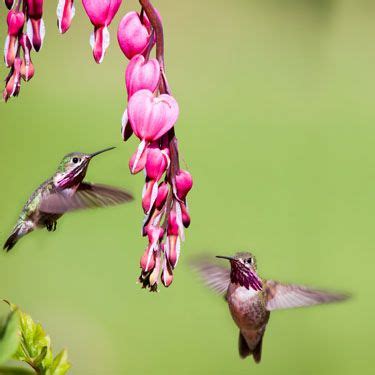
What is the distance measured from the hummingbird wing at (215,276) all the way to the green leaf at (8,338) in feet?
3.46

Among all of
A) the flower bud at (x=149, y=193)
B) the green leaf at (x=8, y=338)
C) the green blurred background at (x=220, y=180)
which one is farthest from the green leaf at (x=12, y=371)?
the green blurred background at (x=220, y=180)

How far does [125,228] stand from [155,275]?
15.1ft

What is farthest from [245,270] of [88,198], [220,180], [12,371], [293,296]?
[220,180]

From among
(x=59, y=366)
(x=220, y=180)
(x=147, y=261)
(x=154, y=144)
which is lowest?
(x=59, y=366)

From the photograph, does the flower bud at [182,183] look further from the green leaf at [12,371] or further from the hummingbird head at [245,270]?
the hummingbird head at [245,270]

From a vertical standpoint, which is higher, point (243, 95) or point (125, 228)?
point (243, 95)

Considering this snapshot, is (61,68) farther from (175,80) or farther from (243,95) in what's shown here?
(243,95)

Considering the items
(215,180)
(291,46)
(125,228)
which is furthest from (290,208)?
(291,46)

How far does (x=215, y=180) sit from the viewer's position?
581 centimetres

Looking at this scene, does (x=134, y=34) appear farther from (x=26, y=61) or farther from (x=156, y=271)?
(x=156, y=271)

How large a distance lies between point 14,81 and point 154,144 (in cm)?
14

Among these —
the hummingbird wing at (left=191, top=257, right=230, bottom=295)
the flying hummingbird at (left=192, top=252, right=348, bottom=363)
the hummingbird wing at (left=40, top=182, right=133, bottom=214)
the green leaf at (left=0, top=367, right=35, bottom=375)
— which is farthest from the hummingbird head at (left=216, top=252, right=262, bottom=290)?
the green leaf at (left=0, top=367, right=35, bottom=375)

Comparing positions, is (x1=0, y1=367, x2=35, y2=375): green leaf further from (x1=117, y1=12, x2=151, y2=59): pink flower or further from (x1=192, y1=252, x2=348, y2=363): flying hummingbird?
(x1=192, y1=252, x2=348, y2=363): flying hummingbird

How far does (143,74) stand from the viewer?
686 millimetres
